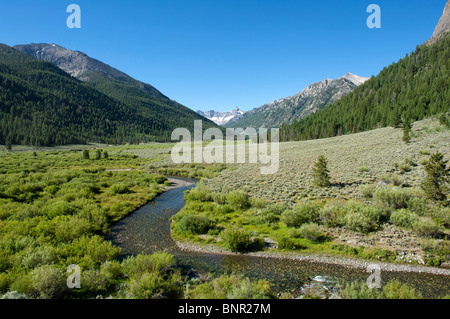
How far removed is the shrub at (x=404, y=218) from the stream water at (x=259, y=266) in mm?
4309

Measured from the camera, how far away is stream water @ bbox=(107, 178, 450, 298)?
10358mm

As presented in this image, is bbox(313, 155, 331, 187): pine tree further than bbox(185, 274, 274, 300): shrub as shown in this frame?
Yes

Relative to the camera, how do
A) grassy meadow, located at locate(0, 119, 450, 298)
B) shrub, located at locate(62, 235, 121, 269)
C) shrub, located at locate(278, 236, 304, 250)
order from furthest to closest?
1. shrub, located at locate(278, 236, 304, 250)
2. shrub, located at locate(62, 235, 121, 269)
3. grassy meadow, located at locate(0, 119, 450, 298)

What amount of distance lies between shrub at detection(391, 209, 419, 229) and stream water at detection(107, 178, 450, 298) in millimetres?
4309

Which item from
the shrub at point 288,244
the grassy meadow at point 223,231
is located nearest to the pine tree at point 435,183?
the grassy meadow at point 223,231

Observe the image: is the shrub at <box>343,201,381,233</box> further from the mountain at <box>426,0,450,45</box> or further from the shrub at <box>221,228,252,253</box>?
the mountain at <box>426,0,450,45</box>

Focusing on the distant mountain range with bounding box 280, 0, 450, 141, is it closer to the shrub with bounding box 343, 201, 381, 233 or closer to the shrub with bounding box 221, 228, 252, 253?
the shrub with bounding box 343, 201, 381, 233

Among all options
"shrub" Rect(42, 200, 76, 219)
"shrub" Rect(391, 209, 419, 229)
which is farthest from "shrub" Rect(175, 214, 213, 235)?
"shrub" Rect(391, 209, 419, 229)

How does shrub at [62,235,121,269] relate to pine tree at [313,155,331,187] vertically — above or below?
below

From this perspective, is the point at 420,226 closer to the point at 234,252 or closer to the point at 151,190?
the point at 234,252

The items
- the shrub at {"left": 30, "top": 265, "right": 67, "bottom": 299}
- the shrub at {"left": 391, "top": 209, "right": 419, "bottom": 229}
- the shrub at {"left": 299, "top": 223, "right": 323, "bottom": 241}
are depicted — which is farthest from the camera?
the shrub at {"left": 299, "top": 223, "right": 323, "bottom": 241}

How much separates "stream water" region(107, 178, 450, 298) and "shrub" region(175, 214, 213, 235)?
1.22 metres

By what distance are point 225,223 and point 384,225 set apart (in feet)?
39.8

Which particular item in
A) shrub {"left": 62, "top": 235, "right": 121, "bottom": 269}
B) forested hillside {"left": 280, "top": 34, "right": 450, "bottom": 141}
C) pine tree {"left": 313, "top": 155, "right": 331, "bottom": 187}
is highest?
forested hillside {"left": 280, "top": 34, "right": 450, "bottom": 141}
